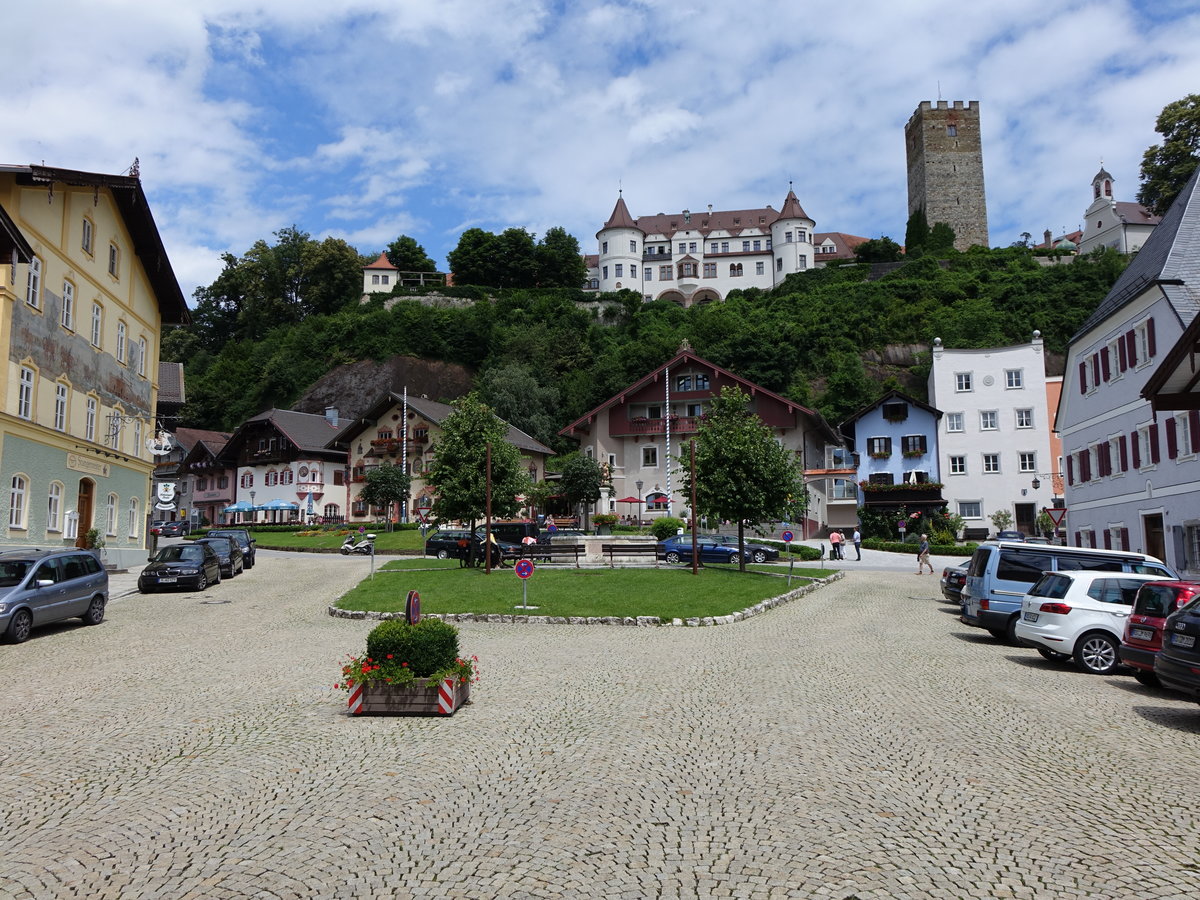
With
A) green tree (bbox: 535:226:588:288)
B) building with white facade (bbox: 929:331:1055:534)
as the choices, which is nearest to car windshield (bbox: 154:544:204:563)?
building with white facade (bbox: 929:331:1055:534)

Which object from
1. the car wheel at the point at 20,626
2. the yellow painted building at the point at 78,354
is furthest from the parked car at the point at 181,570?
the car wheel at the point at 20,626

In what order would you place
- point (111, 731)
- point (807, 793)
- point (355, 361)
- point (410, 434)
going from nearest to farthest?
1. point (807, 793)
2. point (111, 731)
3. point (410, 434)
4. point (355, 361)

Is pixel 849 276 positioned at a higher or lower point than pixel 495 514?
higher

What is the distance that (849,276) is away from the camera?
97500 millimetres

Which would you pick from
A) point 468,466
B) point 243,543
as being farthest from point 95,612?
point 243,543

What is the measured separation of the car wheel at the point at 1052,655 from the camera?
1568 cm

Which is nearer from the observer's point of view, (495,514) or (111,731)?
(111,731)

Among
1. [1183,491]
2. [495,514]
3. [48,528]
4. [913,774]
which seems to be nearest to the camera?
[913,774]

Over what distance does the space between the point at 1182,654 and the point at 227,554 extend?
96.5 feet

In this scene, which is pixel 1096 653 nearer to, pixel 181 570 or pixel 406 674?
pixel 406 674

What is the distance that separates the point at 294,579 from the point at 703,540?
54.1 feet

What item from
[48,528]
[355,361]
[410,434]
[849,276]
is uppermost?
[849,276]

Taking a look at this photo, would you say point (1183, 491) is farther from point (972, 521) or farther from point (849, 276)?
point (849, 276)

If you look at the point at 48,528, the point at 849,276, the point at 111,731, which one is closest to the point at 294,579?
the point at 48,528
